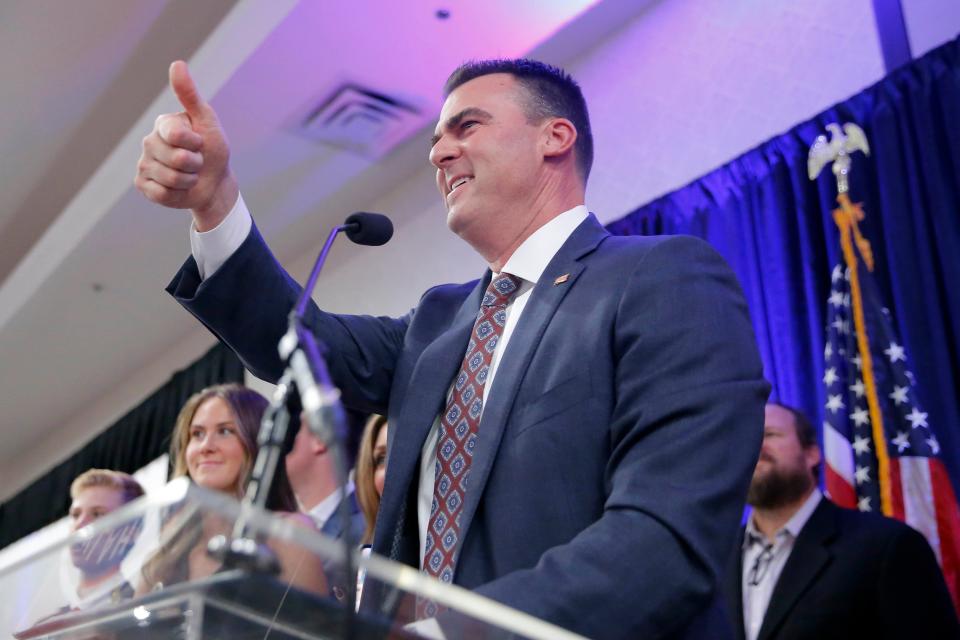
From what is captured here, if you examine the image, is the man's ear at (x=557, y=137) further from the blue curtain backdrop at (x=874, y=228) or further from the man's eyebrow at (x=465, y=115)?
the blue curtain backdrop at (x=874, y=228)

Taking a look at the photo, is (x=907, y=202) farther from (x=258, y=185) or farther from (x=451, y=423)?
(x=258, y=185)

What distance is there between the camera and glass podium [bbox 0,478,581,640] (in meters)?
0.86

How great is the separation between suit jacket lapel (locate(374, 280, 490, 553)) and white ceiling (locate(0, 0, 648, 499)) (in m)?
3.23

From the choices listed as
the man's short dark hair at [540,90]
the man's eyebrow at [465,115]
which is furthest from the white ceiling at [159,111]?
the man's eyebrow at [465,115]

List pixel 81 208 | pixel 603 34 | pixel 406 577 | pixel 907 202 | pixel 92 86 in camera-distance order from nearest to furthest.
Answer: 1. pixel 406 577
2. pixel 907 202
3. pixel 603 34
4. pixel 92 86
5. pixel 81 208

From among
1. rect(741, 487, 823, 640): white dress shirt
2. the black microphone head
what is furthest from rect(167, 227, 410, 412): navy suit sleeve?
rect(741, 487, 823, 640): white dress shirt

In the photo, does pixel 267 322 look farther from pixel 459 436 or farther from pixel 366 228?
pixel 459 436

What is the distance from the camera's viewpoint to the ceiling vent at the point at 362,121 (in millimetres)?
5340

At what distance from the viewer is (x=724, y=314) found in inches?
59.0

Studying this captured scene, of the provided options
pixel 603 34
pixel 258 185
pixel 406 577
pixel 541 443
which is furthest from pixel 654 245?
pixel 258 185

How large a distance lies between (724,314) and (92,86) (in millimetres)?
4937

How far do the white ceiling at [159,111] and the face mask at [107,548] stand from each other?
396 cm

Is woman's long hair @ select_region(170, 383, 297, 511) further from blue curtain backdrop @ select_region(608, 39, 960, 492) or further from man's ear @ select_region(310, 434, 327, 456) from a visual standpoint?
blue curtain backdrop @ select_region(608, 39, 960, 492)

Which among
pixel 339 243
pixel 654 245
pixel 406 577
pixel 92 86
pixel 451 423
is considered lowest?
Answer: pixel 406 577
